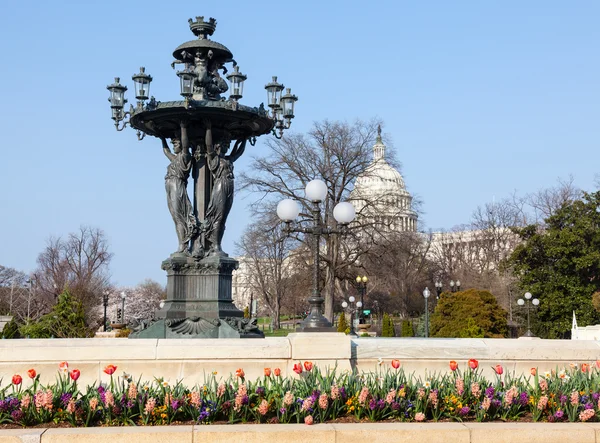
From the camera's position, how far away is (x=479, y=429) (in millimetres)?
7801

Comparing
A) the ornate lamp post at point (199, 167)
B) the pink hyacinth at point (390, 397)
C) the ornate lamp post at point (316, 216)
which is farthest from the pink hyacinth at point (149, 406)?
the ornate lamp post at point (199, 167)

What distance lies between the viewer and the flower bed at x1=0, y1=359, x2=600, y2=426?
791cm

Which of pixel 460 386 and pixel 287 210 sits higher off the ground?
pixel 287 210

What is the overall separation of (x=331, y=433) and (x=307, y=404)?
46 cm

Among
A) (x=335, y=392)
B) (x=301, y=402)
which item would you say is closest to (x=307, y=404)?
(x=301, y=402)

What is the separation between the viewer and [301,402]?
8102 mm

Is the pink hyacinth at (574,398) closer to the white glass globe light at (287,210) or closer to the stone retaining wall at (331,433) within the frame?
the stone retaining wall at (331,433)

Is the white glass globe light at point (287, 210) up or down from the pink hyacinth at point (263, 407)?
up

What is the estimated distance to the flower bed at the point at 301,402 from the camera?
7.91 meters

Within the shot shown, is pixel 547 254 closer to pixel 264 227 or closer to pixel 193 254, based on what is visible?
pixel 264 227

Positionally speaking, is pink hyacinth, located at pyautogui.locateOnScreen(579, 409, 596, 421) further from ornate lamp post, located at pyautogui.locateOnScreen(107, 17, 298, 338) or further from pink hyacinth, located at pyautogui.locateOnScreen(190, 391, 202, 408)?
ornate lamp post, located at pyautogui.locateOnScreen(107, 17, 298, 338)

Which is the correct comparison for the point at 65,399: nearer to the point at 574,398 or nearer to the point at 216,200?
the point at 574,398

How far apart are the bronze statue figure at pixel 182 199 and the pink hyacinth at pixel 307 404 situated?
8.63 metres

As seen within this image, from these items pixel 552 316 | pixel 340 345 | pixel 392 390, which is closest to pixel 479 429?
pixel 392 390
